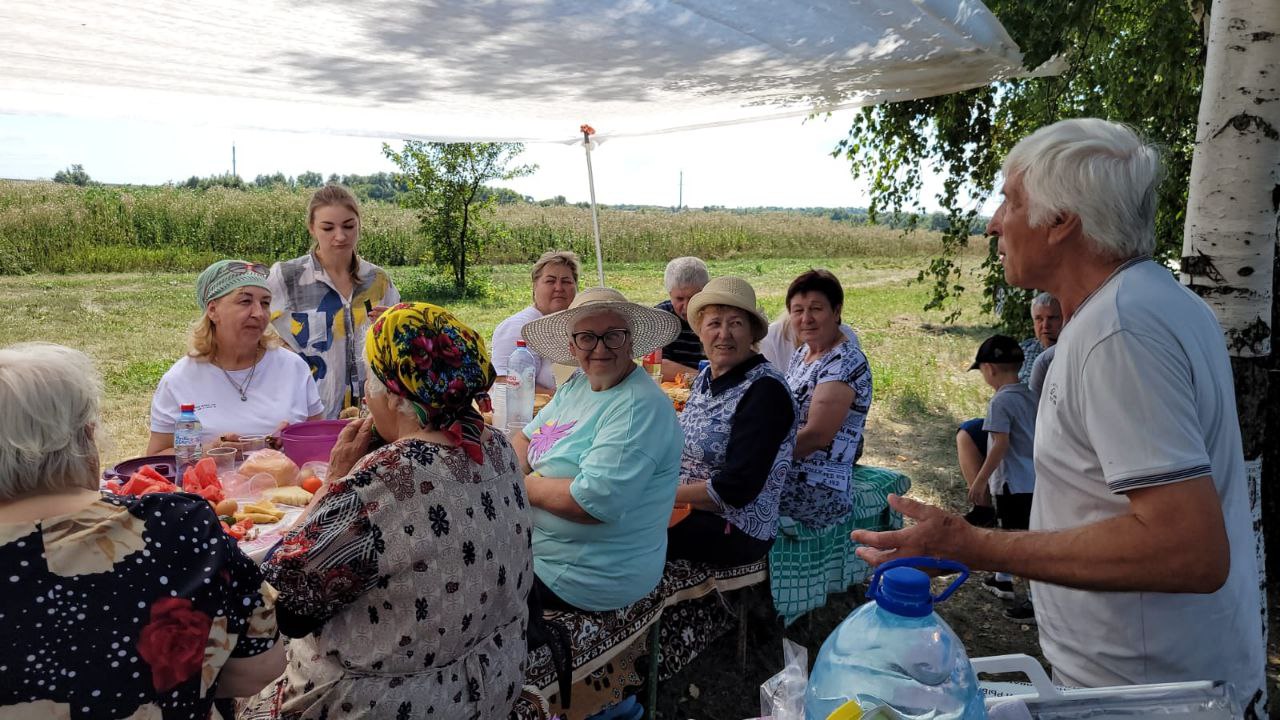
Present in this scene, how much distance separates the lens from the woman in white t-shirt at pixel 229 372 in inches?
131

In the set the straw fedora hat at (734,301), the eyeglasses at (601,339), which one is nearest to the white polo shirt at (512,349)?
the straw fedora hat at (734,301)

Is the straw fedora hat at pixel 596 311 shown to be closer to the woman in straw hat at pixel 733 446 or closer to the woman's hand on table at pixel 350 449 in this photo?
the woman in straw hat at pixel 733 446

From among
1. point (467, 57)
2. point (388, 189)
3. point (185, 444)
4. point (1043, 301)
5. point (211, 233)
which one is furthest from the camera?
point (388, 189)

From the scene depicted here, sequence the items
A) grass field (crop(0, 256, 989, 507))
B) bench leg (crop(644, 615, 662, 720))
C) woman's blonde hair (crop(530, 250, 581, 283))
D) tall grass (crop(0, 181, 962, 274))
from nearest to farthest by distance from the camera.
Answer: bench leg (crop(644, 615, 662, 720)) → woman's blonde hair (crop(530, 250, 581, 283)) → grass field (crop(0, 256, 989, 507)) → tall grass (crop(0, 181, 962, 274))

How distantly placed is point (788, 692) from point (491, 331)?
11368 millimetres

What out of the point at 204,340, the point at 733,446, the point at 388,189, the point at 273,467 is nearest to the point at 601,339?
the point at 733,446

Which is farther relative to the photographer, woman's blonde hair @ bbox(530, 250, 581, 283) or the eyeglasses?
woman's blonde hair @ bbox(530, 250, 581, 283)

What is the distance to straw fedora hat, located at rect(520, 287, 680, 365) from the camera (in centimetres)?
294

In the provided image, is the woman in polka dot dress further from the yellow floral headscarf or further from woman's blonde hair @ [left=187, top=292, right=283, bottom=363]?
woman's blonde hair @ [left=187, top=292, right=283, bottom=363]

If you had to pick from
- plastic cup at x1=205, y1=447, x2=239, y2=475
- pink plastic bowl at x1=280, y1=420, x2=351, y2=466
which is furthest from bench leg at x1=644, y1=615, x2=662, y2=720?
plastic cup at x1=205, y1=447, x2=239, y2=475

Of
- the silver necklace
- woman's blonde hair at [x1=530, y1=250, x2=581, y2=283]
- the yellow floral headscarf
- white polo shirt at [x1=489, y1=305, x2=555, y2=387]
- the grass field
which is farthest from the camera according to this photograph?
the grass field

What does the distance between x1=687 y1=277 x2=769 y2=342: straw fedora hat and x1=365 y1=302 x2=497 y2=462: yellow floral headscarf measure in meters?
1.69

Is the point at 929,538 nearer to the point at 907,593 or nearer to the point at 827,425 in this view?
the point at 907,593

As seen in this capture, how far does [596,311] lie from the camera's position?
9.43 ft
